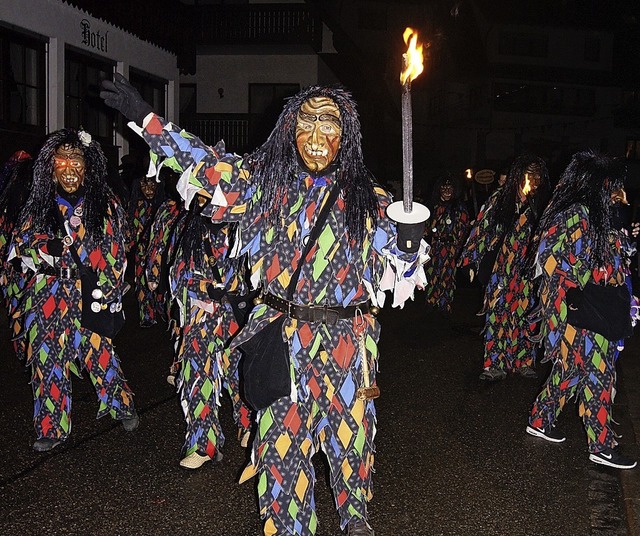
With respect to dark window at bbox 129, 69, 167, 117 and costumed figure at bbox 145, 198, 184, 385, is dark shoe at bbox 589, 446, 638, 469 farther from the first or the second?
dark window at bbox 129, 69, 167, 117

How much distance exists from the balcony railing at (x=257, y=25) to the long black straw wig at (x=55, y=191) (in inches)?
595

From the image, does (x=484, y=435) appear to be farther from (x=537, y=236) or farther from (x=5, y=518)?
(x=5, y=518)

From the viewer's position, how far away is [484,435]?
581cm

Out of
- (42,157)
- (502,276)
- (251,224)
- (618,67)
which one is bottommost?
(502,276)

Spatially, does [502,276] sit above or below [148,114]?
below

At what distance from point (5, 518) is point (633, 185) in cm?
4347

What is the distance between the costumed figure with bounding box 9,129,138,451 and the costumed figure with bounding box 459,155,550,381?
138 inches

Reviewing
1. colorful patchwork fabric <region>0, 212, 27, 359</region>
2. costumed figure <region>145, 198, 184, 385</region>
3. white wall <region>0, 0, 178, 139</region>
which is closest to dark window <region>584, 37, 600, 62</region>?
white wall <region>0, 0, 178, 139</region>

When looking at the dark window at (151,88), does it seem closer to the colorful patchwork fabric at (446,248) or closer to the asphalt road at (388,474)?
the colorful patchwork fabric at (446,248)

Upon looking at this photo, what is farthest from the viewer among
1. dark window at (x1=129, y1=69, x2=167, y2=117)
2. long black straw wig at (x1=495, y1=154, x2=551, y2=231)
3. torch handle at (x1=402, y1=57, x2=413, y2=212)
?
dark window at (x1=129, y1=69, x2=167, y2=117)

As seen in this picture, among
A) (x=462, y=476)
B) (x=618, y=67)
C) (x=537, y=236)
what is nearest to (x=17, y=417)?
(x=462, y=476)

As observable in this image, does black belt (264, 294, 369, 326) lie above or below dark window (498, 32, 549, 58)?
below

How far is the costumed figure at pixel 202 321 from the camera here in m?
4.79

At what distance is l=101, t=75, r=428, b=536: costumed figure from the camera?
3.51 meters
